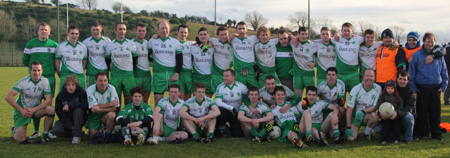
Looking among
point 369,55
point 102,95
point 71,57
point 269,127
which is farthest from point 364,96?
point 71,57

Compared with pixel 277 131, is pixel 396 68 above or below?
above

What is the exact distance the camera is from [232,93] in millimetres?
5816

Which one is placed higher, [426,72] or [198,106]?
[426,72]

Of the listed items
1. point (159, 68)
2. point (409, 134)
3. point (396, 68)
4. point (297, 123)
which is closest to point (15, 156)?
point (159, 68)

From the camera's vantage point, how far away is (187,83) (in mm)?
6559

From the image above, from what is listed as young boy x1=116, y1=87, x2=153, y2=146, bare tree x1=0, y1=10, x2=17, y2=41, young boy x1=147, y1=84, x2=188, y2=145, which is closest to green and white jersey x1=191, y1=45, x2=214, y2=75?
young boy x1=147, y1=84, x2=188, y2=145

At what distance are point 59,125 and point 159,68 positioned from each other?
1925mm

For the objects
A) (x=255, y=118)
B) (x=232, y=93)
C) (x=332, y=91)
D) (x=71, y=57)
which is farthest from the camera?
(x=71, y=57)

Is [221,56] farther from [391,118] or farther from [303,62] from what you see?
[391,118]

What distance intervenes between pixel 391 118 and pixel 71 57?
515 cm

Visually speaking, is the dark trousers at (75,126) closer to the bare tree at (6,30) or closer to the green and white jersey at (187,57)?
the green and white jersey at (187,57)

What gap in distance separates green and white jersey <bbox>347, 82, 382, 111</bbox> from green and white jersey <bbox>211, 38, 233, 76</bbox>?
7.49 feet

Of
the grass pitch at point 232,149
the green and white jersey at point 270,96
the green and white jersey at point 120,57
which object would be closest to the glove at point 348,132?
the grass pitch at point 232,149

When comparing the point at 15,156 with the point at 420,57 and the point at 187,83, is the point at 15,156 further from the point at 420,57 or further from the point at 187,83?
the point at 420,57
